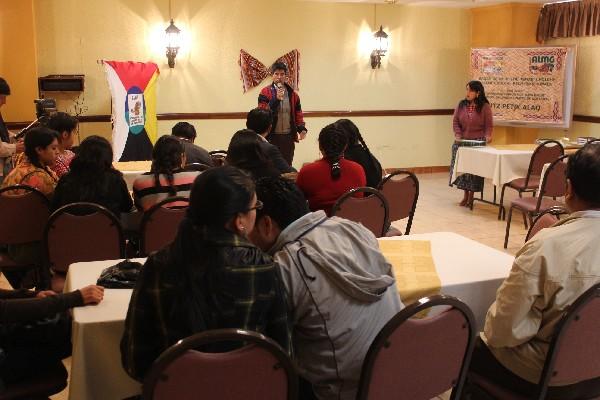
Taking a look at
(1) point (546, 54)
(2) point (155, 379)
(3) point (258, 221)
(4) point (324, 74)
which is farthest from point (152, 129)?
(2) point (155, 379)

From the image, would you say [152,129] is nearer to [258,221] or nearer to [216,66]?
[216,66]

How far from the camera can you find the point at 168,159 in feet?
11.1

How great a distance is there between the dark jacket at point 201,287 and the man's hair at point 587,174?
1.02m

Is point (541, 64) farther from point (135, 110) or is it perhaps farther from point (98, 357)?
point (98, 357)

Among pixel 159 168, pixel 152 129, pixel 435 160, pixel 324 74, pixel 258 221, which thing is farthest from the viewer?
pixel 435 160

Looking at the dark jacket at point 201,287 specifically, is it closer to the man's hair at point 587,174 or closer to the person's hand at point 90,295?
the person's hand at point 90,295

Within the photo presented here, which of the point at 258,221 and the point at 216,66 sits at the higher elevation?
the point at 216,66

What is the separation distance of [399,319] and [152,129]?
605cm

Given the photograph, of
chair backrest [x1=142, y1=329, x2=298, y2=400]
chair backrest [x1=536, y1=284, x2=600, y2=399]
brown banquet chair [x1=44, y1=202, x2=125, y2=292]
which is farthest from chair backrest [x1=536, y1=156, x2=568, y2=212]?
chair backrest [x1=142, y1=329, x2=298, y2=400]

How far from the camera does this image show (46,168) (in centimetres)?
354

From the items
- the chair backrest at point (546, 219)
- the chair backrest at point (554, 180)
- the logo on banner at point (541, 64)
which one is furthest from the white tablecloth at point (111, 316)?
the logo on banner at point (541, 64)

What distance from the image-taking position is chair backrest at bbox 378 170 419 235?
3.87 meters

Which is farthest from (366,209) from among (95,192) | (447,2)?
(447,2)

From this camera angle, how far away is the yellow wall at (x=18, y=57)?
665 cm
